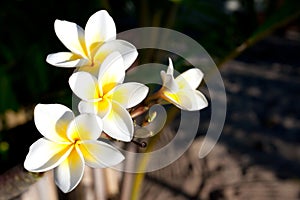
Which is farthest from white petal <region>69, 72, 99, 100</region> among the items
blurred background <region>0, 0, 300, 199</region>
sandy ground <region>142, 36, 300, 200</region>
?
sandy ground <region>142, 36, 300, 200</region>

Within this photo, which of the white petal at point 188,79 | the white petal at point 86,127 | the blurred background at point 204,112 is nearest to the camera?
the white petal at point 86,127

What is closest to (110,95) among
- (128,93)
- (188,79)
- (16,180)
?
(128,93)

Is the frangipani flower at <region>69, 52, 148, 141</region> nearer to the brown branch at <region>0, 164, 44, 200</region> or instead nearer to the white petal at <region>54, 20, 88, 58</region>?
the white petal at <region>54, 20, 88, 58</region>

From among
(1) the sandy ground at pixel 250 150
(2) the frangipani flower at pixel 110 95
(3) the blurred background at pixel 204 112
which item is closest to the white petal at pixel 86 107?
(2) the frangipani flower at pixel 110 95

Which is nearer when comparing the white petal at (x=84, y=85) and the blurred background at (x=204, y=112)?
the white petal at (x=84, y=85)

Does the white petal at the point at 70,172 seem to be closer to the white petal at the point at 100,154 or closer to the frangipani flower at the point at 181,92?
the white petal at the point at 100,154

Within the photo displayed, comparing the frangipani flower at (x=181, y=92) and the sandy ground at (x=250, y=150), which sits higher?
the frangipani flower at (x=181, y=92)

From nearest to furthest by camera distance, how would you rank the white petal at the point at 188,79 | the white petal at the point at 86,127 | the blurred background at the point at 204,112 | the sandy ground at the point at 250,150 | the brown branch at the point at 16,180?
the white petal at the point at 86,127
the white petal at the point at 188,79
the brown branch at the point at 16,180
the blurred background at the point at 204,112
the sandy ground at the point at 250,150

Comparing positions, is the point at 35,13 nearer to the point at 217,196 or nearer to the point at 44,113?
the point at 217,196
